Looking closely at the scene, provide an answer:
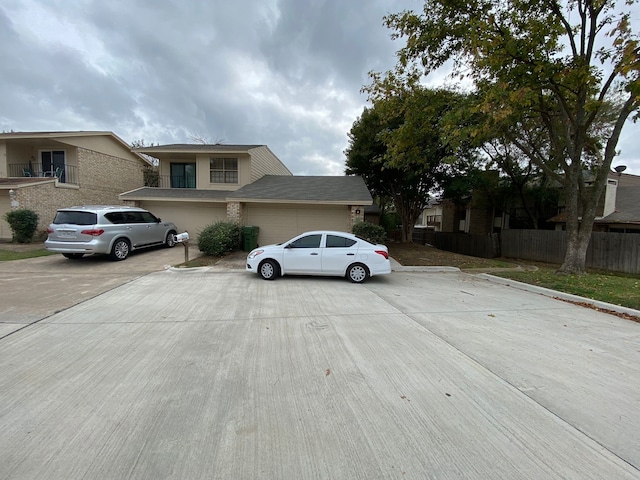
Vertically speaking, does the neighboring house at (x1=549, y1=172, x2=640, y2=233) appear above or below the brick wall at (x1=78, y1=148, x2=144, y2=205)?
below

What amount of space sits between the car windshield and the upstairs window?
8285 millimetres

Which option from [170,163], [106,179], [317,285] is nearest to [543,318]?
[317,285]

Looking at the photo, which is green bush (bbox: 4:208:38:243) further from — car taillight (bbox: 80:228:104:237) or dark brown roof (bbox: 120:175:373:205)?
car taillight (bbox: 80:228:104:237)

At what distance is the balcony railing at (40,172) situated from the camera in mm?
19328

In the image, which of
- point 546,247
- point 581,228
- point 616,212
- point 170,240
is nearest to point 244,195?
point 170,240

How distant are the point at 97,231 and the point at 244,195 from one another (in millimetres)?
6149

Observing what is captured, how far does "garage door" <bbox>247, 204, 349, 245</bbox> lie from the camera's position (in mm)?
15516

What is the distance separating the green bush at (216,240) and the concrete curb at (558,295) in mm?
9371

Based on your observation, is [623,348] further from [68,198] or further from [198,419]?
[68,198]

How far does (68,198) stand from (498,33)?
22118 mm

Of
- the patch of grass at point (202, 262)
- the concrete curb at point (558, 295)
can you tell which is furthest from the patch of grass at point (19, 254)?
the concrete curb at point (558, 295)

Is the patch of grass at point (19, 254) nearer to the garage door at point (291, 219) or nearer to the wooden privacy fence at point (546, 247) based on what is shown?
the garage door at point (291, 219)

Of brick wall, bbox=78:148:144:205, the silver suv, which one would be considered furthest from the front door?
the silver suv

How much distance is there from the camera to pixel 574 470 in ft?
7.02
